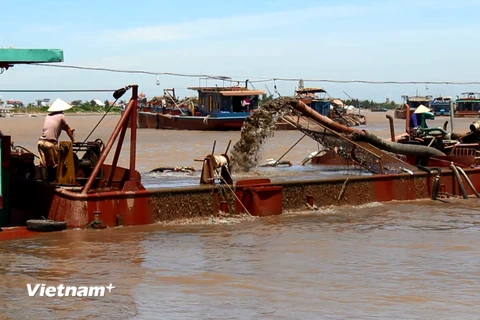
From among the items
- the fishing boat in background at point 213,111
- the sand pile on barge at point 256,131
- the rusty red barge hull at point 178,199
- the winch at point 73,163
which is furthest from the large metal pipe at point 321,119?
the fishing boat in background at point 213,111

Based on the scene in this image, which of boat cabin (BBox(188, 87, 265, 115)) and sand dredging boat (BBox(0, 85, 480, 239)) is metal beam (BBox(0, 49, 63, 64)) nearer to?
sand dredging boat (BBox(0, 85, 480, 239))

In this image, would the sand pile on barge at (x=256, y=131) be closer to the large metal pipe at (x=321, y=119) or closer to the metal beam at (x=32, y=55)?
the large metal pipe at (x=321, y=119)

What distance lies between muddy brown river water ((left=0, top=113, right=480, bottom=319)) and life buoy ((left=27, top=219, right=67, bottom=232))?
0.36ft

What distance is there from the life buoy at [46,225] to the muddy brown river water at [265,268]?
108mm

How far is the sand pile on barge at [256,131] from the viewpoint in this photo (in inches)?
727

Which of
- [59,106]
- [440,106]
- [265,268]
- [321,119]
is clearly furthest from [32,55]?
[440,106]

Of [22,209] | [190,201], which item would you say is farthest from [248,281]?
[22,209]

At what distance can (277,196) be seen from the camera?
13914mm

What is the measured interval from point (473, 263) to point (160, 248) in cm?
399

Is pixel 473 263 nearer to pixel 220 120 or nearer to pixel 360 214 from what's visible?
pixel 360 214

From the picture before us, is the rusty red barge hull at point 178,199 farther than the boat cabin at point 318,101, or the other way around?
the boat cabin at point 318,101

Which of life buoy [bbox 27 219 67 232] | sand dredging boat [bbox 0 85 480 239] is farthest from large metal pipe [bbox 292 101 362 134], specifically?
life buoy [bbox 27 219 67 232]

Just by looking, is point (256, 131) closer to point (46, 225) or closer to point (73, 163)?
point (73, 163)

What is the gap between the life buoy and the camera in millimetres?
11891
